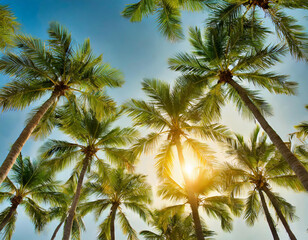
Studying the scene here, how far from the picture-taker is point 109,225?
1430 cm

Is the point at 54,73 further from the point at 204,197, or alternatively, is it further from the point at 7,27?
the point at 204,197

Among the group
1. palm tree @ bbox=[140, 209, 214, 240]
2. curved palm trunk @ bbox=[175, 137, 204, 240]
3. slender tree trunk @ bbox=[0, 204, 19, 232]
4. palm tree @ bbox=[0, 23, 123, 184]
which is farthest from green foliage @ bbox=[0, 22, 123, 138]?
palm tree @ bbox=[140, 209, 214, 240]

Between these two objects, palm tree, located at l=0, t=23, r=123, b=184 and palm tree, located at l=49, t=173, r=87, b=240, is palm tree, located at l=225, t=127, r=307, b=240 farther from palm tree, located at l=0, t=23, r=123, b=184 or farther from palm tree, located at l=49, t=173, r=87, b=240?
palm tree, located at l=49, t=173, r=87, b=240

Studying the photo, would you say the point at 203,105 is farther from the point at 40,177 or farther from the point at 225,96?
the point at 40,177

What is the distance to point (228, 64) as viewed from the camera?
29.4ft

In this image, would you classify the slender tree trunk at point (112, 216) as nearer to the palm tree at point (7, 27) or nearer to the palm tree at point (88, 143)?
the palm tree at point (88, 143)

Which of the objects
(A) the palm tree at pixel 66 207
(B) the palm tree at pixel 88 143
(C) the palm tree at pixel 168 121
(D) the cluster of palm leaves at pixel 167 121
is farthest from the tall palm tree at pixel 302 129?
(A) the palm tree at pixel 66 207

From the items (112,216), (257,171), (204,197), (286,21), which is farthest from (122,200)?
(286,21)

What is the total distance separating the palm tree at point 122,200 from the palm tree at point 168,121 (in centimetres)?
434

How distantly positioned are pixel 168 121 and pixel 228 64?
4062mm

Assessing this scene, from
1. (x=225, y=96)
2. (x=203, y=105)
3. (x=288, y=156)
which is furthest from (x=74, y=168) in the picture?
(x=288, y=156)

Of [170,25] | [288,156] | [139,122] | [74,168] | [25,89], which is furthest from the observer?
[74,168]

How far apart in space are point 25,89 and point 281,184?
583 inches

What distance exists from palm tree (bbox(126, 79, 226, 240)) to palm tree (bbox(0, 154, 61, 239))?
6.95 m
